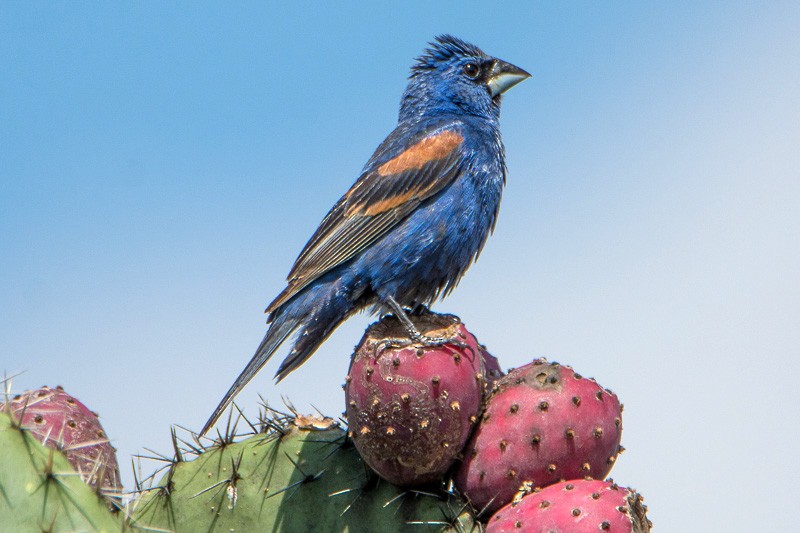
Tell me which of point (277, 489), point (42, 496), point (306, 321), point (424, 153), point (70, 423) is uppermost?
point (424, 153)

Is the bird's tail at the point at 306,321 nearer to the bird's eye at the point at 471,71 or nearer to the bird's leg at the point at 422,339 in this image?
the bird's leg at the point at 422,339

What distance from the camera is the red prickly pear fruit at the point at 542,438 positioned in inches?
139

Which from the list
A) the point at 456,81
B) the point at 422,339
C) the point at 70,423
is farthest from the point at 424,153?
the point at 70,423

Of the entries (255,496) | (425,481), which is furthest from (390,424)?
(255,496)

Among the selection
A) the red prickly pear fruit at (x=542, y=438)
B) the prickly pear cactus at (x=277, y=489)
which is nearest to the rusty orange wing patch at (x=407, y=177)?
the prickly pear cactus at (x=277, y=489)

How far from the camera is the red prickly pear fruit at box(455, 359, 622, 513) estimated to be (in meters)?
3.54

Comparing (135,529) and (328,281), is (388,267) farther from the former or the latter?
(135,529)

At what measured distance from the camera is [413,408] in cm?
365

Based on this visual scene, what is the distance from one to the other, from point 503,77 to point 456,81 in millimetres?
344

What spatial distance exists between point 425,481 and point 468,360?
1.46ft

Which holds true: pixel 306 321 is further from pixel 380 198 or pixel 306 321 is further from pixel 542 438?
pixel 542 438

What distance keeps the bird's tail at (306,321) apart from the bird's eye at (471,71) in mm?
2360

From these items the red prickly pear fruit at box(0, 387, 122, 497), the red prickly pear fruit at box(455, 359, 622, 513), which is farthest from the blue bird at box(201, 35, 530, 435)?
the red prickly pear fruit at box(455, 359, 622, 513)

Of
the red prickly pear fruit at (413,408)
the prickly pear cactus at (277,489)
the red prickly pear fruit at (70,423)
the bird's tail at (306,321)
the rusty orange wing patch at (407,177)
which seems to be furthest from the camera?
the rusty orange wing patch at (407,177)
